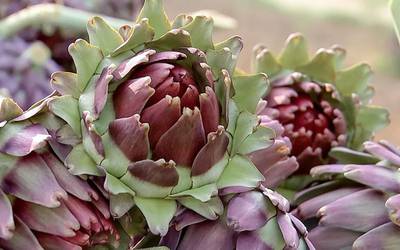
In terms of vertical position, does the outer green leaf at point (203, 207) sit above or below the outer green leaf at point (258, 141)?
below

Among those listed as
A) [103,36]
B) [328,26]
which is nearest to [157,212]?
[103,36]

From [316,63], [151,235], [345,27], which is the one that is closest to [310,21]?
[345,27]

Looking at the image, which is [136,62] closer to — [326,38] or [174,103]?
[174,103]

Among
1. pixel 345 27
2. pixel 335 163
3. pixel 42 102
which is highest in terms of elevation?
pixel 42 102

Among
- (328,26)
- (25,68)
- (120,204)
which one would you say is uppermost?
(120,204)

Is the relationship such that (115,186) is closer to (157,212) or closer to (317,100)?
(157,212)

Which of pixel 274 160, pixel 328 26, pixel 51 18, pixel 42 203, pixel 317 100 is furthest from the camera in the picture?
pixel 328 26

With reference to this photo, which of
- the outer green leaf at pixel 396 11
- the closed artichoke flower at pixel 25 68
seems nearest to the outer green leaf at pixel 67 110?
the outer green leaf at pixel 396 11

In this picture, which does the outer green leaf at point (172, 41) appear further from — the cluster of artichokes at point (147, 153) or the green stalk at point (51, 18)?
the green stalk at point (51, 18)
